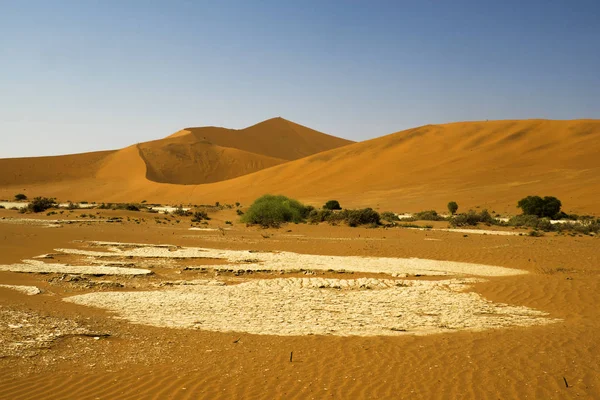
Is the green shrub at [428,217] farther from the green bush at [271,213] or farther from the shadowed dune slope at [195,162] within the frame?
the shadowed dune slope at [195,162]

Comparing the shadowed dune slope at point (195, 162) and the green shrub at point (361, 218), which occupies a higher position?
the shadowed dune slope at point (195, 162)

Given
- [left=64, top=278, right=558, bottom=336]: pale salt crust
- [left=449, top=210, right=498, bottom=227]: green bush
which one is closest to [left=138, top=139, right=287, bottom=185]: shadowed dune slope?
[left=449, top=210, right=498, bottom=227]: green bush

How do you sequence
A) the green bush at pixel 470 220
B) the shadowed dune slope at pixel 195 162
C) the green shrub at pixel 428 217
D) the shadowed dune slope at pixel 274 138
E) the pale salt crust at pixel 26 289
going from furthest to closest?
the shadowed dune slope at pixel 274 138
the shadowed dune slope at pixel 195 162
the green shrub at pixel 428 217
the green bush at pixel 470 220
the pale salt crust at pixel 26 289

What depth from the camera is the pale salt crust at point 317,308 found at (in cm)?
962

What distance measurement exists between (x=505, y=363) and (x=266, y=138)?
392ft

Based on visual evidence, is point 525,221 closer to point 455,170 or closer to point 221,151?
point 455,170

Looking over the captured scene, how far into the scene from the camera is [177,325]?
947cm

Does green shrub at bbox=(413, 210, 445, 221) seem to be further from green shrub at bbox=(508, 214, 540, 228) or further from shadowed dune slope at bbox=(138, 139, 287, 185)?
shadowed dune slope at bbox=(138, 139, 287, 185)

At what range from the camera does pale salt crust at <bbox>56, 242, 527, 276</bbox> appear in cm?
1661

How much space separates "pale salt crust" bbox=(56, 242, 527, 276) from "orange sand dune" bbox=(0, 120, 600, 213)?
28.4 metres

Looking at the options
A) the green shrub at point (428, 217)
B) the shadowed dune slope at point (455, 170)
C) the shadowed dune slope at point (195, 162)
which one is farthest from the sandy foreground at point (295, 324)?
the shadowed dune slope at point (195, 162)

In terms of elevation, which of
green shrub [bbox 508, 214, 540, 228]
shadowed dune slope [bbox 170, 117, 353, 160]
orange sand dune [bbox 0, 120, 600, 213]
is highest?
shadowed dune slope [bbox 170, 117, 353, 160]

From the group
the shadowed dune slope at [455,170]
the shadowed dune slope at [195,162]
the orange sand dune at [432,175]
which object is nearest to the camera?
the shadowed dune slope at [455,170]

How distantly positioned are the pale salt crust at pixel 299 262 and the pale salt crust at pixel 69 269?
2.27m
